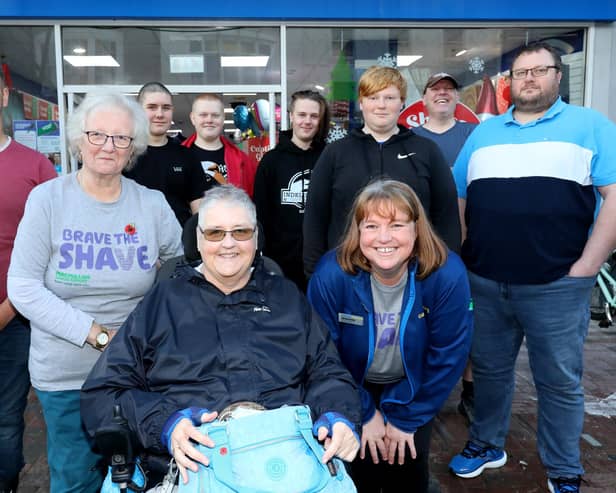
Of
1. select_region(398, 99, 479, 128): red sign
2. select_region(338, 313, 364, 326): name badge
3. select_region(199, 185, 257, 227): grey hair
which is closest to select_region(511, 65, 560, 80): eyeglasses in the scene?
select_region(338, 313, 364, 326): name badge

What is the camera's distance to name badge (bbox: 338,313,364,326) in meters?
2.53

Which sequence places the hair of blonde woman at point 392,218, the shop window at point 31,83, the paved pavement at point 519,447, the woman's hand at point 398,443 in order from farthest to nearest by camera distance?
the shop window at point 31,83 < the paved pavement at point 519,447 < the woman's hand at point 398,443 < the hair of blonde woman at point 392,218

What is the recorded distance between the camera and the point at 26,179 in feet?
8.91

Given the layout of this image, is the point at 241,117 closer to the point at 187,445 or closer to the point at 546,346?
the point at 546,346

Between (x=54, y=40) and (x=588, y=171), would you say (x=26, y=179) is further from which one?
(x=54, y=40)

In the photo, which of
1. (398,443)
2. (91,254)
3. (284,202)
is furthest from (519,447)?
(91,254)

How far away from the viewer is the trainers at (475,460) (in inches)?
130

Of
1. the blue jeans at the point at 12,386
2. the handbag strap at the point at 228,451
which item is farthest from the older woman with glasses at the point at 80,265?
the handbag strap at the point at 228,451

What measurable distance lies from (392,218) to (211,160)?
2256 millimetres

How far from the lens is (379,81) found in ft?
10.3

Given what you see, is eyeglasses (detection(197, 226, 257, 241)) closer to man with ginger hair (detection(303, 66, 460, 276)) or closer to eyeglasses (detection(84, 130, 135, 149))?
eyeglasses (detection(84, 130, 135, 149))

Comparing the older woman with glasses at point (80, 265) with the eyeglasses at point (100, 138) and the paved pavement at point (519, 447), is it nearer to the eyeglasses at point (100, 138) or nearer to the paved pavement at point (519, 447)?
the eyeglasses at point (100, 138)

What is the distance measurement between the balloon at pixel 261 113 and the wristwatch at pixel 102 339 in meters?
5.00

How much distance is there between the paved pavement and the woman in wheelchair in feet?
5.02
